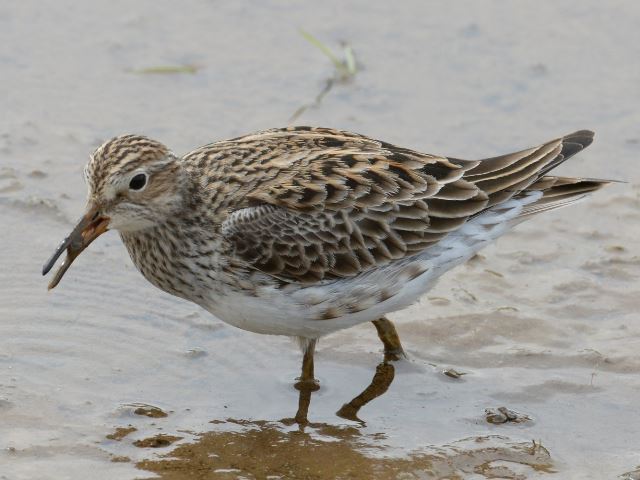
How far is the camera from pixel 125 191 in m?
9.38

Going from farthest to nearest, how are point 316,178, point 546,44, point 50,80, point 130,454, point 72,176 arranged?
point 546,44 < point 50,80 < point 72,176 < point 316,178 < point 130,454

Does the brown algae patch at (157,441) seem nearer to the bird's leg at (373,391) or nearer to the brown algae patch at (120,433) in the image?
the brown algae patch at (120,433)

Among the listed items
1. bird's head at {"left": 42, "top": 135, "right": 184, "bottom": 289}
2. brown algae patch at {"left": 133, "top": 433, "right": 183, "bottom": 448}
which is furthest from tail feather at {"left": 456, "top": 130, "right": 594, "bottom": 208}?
brown algae patch at {"left": 133, "top": 433, "right": 183, "bottom": 448}

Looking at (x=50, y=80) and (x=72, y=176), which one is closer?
(x=72, y=176)

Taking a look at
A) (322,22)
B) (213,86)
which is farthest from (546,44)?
(213,86)

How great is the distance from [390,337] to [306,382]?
86 cm

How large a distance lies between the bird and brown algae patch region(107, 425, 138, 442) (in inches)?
43.1

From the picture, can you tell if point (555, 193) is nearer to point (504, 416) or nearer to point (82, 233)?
point (504, 416)

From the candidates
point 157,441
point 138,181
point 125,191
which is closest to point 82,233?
point 125,191

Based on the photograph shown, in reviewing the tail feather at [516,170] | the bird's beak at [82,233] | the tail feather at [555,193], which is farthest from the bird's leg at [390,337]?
the bird's beak at [82,233]

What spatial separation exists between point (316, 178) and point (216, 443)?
2167 millimetres

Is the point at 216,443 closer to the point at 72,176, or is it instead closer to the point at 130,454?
the point at 130,454

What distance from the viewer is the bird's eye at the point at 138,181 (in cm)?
941

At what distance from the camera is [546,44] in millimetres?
14984
